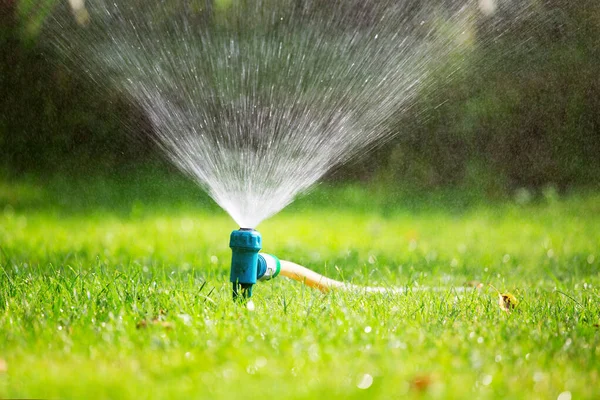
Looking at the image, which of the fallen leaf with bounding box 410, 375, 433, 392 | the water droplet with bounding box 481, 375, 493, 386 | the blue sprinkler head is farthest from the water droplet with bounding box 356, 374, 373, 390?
the blue sprinkler head

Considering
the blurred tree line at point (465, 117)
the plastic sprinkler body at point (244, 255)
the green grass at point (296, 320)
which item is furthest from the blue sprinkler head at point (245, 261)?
the blurred tree line at point (465, 117)

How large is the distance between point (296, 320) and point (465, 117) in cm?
676

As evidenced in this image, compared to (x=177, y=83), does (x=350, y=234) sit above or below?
below

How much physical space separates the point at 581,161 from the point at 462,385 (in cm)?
784

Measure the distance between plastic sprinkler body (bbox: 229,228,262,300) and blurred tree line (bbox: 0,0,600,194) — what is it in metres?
5.99

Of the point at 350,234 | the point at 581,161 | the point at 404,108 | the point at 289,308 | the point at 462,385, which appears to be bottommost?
the point at 462,385

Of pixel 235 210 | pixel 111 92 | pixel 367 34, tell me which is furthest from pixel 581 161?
pixel 235 210

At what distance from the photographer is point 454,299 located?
341 cm

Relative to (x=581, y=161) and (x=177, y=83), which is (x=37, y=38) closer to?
(x=177, y=83)

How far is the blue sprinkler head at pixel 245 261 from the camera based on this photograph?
2965 millimetres

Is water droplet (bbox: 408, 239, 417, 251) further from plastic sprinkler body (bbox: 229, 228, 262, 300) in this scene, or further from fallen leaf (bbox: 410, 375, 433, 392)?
fallen leaf (bbox: 410, 375, 433, 392)

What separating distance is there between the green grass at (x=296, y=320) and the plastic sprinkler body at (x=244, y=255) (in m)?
0.12

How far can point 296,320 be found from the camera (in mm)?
2793

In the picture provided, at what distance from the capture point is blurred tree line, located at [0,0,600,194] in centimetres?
894
